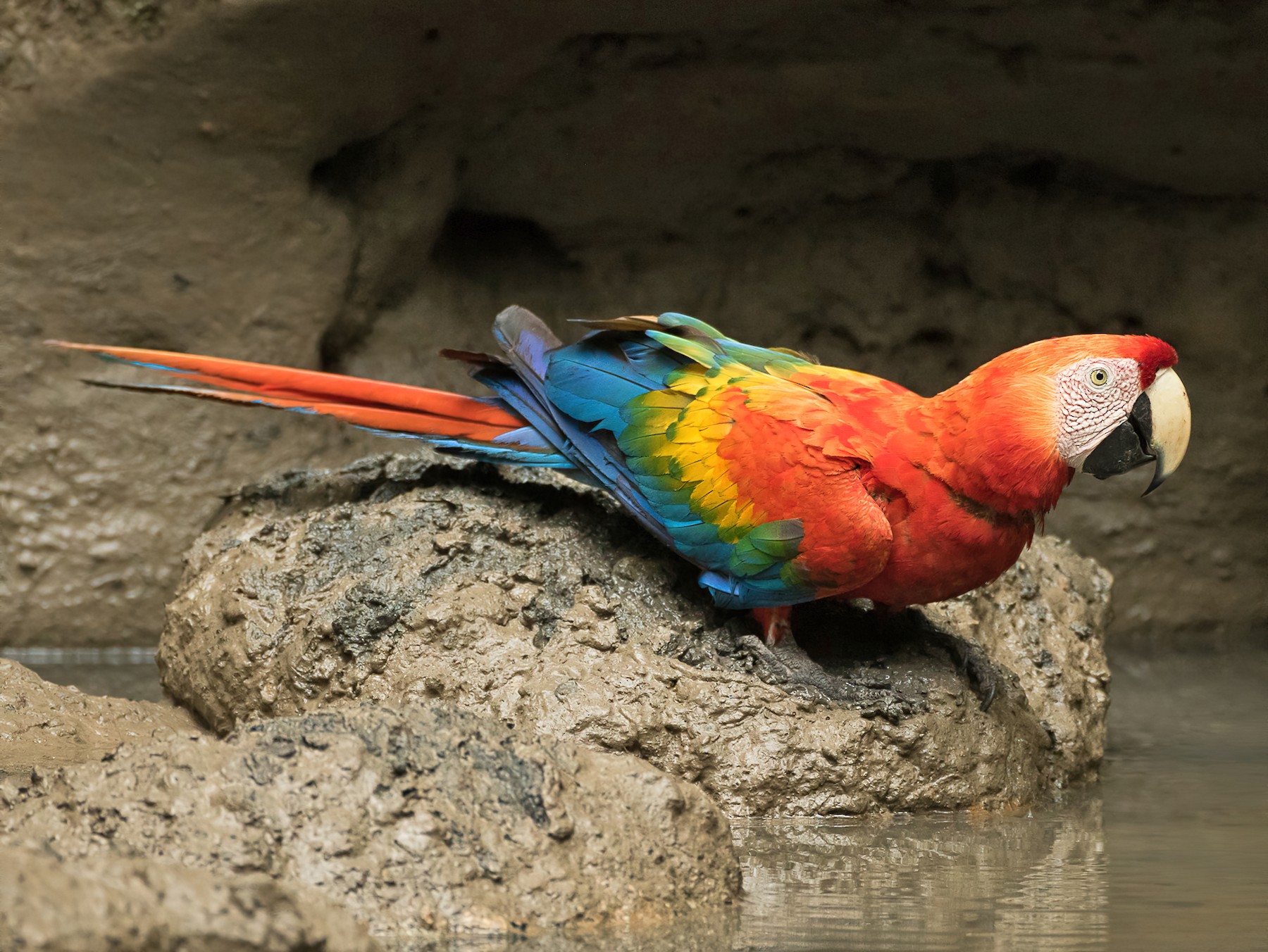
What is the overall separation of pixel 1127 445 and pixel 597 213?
3330 millimetres

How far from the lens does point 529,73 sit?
510 cm

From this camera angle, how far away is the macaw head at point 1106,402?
2896 millimetres

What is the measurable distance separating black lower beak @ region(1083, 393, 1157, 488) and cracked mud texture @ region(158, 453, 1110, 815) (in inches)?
29.9

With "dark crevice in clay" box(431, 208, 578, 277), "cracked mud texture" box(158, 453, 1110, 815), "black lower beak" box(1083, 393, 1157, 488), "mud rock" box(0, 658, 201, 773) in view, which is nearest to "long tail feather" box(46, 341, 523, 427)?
"cracked mud texture" box(158, 453, 1110, 815)

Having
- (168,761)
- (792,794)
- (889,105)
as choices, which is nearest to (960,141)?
(889,105)

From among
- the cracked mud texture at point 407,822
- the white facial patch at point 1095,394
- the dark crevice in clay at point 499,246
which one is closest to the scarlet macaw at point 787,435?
the white facial patch at point 1095,394

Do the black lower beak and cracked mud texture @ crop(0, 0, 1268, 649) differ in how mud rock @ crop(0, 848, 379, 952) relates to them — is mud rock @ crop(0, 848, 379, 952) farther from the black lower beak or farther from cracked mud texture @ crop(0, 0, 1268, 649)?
cracked mud texture @ crop(0, 0, 1268, 649)

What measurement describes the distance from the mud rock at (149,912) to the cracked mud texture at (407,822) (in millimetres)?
235

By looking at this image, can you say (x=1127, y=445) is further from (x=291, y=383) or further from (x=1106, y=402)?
(x=291, y=383)

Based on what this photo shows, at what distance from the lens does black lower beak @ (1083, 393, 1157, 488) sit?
292 cm

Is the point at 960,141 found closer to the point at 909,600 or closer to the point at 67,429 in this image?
the point at 909,600

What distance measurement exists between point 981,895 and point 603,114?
12.3ft

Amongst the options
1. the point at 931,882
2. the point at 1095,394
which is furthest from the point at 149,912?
the point at 1095,394

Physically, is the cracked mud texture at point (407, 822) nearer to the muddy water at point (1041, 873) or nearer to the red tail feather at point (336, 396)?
the muddy water at point (1041, 873)
